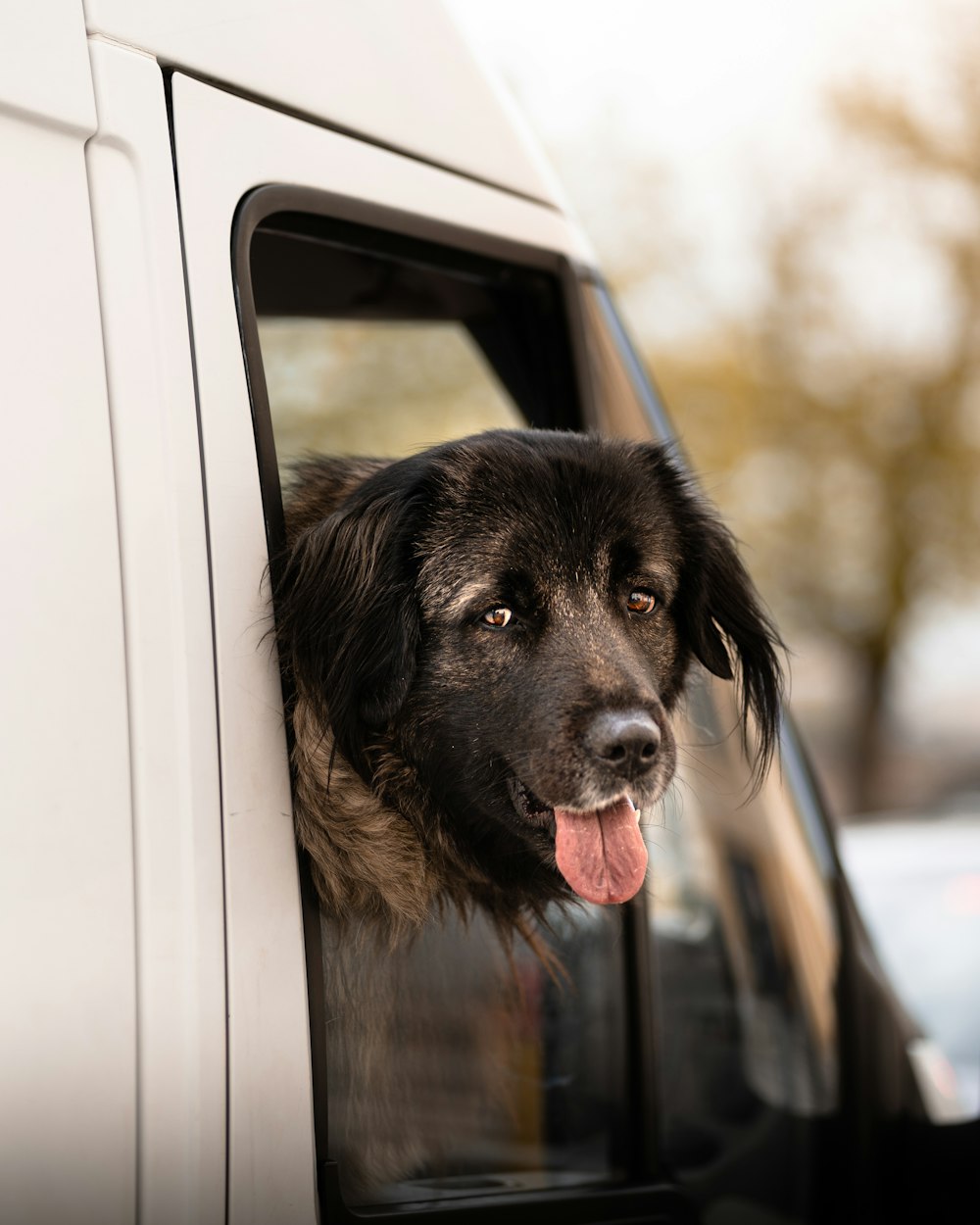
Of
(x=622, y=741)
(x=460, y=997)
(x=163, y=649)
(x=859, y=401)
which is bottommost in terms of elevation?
(x=460, y=997)

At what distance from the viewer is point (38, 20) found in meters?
Answer: 1.63

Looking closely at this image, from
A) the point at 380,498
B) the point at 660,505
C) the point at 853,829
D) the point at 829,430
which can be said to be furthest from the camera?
the point at 829,430

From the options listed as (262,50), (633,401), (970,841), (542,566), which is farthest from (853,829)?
(262,50)

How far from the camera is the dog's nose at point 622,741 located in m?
2.03

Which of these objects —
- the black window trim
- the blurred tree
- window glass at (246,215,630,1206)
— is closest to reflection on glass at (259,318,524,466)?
window glass at (246,215,630,1206)

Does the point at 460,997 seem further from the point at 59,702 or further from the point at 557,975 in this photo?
the point at 59,702

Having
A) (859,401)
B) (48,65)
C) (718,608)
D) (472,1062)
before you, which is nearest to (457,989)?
(472,1062)

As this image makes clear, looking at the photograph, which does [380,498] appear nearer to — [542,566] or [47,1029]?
[542,566]

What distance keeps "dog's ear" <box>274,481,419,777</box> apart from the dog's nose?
13.3 inches

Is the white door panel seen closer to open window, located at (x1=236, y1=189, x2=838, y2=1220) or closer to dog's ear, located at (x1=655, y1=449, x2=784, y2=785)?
open window, located at (x1=236, y1=189, x2=838, y2=1220)

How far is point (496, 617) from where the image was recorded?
2205mm

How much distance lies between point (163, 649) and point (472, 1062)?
1084mm

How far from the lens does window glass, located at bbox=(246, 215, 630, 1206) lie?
196 centimetres

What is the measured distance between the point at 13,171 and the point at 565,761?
1.19 m
